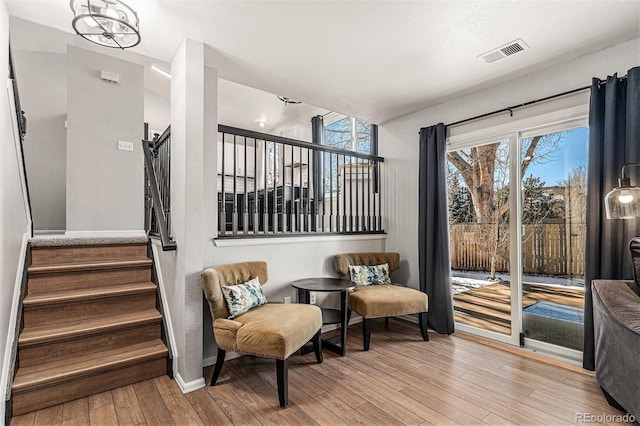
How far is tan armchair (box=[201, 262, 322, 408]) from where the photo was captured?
2.03 m

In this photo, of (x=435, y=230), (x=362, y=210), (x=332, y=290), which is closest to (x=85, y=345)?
(x=332, y=290)

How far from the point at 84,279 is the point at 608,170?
4.25 m

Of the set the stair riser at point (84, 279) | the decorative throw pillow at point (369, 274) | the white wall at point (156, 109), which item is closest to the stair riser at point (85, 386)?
the stair riser at point (84, 279)

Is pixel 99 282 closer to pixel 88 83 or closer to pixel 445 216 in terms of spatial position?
pixel 88 83

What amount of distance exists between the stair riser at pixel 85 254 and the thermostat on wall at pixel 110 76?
8.68ft

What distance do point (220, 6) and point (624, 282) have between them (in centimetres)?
325

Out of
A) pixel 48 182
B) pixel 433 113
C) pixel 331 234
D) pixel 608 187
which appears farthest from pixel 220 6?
pixel 48 182

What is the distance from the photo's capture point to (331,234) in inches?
140

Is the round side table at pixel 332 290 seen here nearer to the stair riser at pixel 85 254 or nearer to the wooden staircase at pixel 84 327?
the wooden staircase at pixel 84 327

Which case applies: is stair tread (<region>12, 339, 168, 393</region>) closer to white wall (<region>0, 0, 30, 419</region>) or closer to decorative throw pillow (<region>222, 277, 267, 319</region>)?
white wall (<region>0, 0, 30, 419</region>)

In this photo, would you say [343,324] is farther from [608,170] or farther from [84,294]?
[608,170]

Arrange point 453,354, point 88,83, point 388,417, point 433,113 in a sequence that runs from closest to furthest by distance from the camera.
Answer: point 388,417 < point 453,354 < point 433,113 < point 88,83

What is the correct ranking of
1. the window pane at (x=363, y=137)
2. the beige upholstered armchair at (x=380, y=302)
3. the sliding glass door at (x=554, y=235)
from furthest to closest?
the window pane at (x=363, y=137) → the beige upholstered armchair at (x=380, y=302) → the sliding glass door at (x=554, y=235)

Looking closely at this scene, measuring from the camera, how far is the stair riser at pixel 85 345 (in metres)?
2.04
